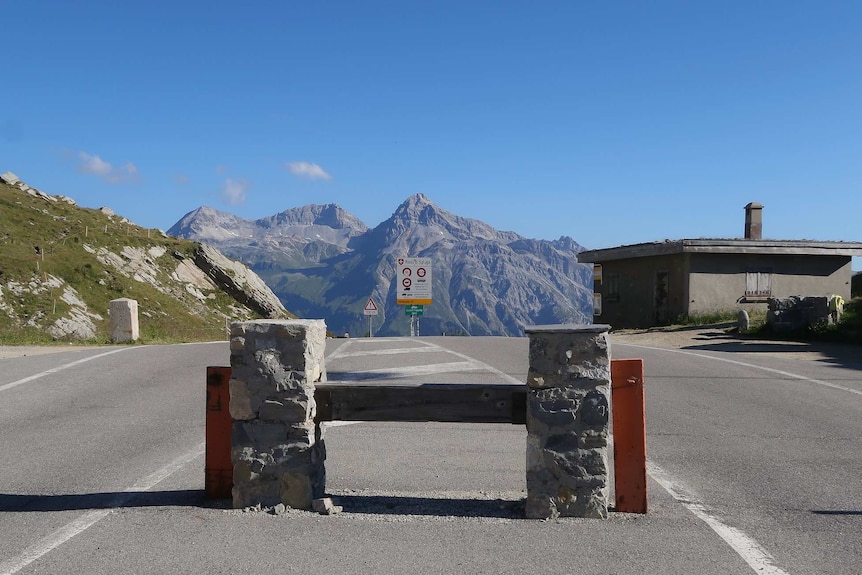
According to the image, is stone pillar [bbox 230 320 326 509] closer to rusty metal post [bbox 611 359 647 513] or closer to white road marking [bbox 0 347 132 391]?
rusty metal post [bbox 611 359 647 513]

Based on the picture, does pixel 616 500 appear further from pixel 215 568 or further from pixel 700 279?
pixel 700 279

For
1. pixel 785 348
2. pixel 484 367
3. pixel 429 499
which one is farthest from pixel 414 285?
pixel 429 499

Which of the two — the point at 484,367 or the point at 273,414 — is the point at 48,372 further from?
the point at 273,414

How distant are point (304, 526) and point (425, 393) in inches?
48.1

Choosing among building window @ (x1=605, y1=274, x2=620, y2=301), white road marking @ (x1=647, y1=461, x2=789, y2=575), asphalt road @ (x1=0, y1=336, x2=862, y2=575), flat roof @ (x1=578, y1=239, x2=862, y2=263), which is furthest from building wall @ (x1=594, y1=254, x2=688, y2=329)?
white road marking @ (x1=647, y1=461, x2=789, y2=575)

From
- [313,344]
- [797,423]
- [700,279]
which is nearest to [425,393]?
[313,344]

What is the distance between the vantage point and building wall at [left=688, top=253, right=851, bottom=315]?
2784 cm

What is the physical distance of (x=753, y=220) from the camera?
32031mm

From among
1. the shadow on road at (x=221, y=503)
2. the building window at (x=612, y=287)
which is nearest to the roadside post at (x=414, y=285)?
the building window at (x=612, y=287)

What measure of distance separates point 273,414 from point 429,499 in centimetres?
131

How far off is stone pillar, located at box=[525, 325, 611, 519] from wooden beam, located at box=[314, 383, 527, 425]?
0.34m

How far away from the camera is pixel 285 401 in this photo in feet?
16.3

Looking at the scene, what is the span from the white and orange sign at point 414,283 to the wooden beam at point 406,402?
23236 millimetres

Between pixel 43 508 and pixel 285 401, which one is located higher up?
pixel 285 401
